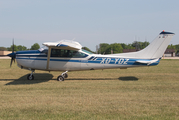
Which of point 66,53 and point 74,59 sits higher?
point 66,53

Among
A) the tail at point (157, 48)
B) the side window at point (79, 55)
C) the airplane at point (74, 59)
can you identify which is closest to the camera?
the tail at point (157, 48)

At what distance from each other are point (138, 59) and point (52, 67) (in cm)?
543

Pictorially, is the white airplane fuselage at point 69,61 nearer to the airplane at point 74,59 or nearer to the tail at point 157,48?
the airplane at point 74,59

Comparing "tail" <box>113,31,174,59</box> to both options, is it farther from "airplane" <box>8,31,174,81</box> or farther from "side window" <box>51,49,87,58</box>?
"side window" <box>51,49,87,58</box>

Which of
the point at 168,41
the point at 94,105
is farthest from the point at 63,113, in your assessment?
the point at 168,41

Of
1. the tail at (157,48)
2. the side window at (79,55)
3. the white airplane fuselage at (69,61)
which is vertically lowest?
the white airplane fuselage at (69,61)

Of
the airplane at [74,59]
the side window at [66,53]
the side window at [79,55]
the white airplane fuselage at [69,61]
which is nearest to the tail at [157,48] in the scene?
the airplane at [74,59]

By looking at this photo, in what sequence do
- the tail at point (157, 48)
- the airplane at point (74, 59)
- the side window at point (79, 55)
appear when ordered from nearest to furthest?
the tail at point (157, 48) < the airplane at point (74, 59) < the side window at point (79, 55)

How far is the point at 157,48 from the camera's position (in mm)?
11148

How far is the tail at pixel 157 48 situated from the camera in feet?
35.9

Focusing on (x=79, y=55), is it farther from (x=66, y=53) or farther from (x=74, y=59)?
(x=66, y=53)

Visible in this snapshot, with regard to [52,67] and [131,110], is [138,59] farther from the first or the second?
[131,110]

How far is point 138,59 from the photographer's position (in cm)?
1134

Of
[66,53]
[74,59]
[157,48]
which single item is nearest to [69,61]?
[74,59]
